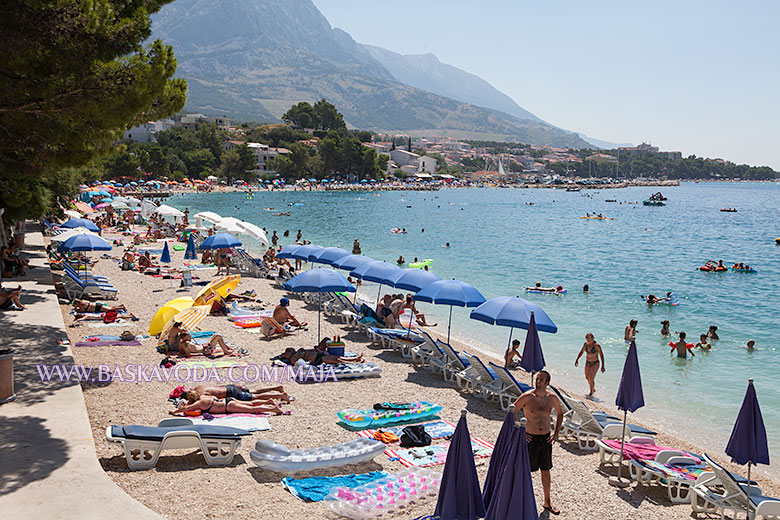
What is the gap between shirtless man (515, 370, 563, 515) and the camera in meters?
→ 5.93

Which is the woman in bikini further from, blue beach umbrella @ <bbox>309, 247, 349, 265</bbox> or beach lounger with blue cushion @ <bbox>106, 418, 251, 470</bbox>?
blue beach umbrella @ <bbox>309, 247, 349, 265</bbox>

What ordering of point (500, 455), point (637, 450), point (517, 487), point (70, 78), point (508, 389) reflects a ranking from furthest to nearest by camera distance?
point (508, 389) → point (70, 78) → point (637, 450) → point (500, 455) → point (517, 487)

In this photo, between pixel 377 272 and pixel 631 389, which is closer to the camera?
pixel 631 389

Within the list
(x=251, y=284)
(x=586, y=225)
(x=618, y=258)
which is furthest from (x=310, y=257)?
(x=586, y=225)

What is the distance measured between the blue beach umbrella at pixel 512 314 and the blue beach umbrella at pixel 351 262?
5.51 meters

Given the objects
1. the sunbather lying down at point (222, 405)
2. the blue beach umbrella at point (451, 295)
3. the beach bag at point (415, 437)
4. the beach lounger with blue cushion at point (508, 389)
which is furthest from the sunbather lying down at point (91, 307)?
the beach lounger with blue cushion at point (508, 389)

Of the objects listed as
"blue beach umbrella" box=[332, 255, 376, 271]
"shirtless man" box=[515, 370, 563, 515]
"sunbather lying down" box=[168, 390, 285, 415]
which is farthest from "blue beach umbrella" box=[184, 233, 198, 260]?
"shirtless man" box=[515, 370, 563, 515]

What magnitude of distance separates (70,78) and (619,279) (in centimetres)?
2634

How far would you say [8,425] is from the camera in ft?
21.4

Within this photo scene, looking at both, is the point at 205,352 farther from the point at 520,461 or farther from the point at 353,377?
the point at 520,461

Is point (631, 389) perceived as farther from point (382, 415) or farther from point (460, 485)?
point (382, 415)

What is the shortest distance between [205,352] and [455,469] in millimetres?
7284

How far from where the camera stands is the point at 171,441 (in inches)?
246

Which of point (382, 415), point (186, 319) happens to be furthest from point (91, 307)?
point (382, 415)
